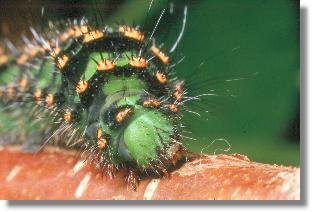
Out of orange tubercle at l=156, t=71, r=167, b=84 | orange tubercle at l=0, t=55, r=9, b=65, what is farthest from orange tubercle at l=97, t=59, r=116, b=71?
orange tubercle at l=0, t=55, r=9, b=65

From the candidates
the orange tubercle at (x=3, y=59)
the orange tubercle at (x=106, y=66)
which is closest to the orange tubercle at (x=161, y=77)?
the orange tubercle at (x=106, y=66)

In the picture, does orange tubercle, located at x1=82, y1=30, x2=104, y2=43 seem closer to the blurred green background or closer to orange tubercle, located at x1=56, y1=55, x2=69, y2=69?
→ orange tubercle, located at x1=56, y1=55, x2=69, y2=69

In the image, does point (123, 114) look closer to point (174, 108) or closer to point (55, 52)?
point (174, 108)

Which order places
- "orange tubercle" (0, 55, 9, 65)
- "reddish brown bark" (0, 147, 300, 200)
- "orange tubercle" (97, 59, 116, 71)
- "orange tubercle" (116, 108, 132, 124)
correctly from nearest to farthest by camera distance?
"reddish brown bark" (0, 147, 300, 200)
"orange tubercle" (116, 108, 132, 124)
"orange tubercle" (97, 59, 116, 71)
"orange tubercle" (0, 55, 9, 65)

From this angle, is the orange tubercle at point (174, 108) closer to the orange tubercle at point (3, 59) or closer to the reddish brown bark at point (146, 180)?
the reddish brown bark at point (146, 180)

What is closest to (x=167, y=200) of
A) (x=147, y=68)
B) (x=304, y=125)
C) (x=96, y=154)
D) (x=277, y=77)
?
(x=96, y=154)

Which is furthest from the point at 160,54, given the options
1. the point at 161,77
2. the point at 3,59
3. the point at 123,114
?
the point at 3,59

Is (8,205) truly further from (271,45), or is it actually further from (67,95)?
(271,45)
